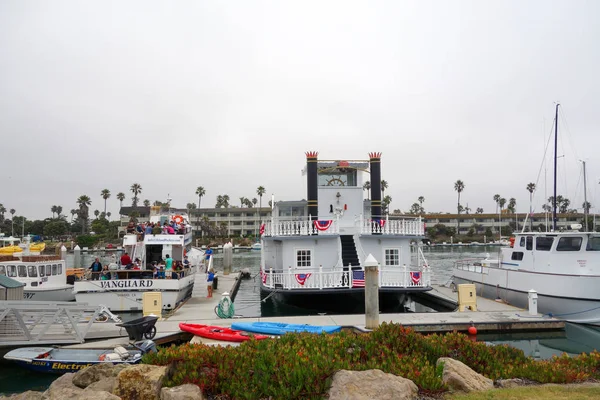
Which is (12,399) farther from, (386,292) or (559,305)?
(559,305)

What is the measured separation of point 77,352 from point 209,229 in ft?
301

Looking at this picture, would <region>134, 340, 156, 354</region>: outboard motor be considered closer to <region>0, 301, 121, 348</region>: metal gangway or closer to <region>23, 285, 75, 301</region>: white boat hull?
<region>0, 301, 121, 348</region>: metal gangway

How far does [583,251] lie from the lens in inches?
747

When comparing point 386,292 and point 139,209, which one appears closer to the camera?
point 386,292

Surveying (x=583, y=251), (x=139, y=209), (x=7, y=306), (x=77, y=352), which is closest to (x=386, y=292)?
(x=583, y=251)

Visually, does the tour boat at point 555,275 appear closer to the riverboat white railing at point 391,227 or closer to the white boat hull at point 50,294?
the riverboat white railing at point 391,227

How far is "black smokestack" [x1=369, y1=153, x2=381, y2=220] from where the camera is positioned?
21500 mm

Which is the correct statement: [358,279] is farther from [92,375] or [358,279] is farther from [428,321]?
[92,375]

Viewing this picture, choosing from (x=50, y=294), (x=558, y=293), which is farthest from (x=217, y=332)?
(x=50, y=294)

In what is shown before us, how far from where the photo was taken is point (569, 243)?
19.4 meters

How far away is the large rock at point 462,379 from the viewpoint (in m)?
7.78

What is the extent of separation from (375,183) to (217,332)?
11331 millimetres

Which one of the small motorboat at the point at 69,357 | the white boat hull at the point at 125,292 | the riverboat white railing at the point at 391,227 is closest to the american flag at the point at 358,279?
the riverboat white railing at the point at 391,227

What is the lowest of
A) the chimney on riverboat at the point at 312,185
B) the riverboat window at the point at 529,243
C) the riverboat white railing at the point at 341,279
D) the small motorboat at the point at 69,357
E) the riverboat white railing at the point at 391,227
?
the small motorboat at the point at 69,357
